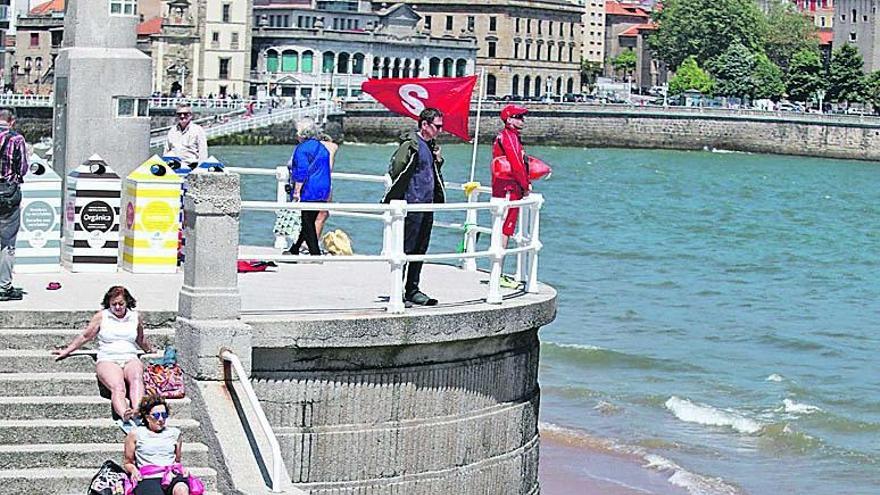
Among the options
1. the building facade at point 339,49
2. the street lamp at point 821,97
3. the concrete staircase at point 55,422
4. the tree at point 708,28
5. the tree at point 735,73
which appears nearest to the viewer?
the concrete staircase at point 55,422

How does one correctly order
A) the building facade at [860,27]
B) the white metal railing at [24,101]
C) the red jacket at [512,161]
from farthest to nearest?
the building facade at [860,27], the white metal railing at [24,101], the red jacket at [512,161]

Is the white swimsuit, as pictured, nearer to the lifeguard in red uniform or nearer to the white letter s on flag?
the lifeguard in red uniform

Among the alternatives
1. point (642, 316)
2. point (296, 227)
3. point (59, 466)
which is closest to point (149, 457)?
point (59, 466)

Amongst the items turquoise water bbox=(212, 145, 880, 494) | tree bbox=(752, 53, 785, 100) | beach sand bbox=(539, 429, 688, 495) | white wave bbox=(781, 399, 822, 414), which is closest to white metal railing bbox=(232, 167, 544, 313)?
beach sand bbox=(539, 429, 688, 495)

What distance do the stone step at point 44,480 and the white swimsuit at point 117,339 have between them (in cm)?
77

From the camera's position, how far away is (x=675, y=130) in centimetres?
13800

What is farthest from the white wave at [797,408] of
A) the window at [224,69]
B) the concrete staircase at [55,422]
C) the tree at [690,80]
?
the tree at [690,80]

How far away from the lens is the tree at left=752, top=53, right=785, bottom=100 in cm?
16662

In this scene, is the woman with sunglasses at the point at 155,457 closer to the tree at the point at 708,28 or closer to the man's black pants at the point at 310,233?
the man's black pants at the point at 310,233

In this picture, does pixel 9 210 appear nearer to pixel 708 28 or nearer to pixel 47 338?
pixel 47 338

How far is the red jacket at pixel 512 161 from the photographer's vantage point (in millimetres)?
13938

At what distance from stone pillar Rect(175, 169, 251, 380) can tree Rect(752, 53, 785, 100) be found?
6206 inches

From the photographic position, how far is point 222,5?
142375mm

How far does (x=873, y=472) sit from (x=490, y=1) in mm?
165131
